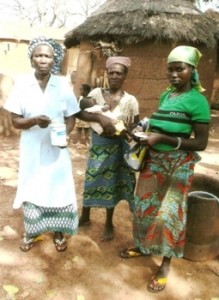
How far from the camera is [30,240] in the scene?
322 centimetres

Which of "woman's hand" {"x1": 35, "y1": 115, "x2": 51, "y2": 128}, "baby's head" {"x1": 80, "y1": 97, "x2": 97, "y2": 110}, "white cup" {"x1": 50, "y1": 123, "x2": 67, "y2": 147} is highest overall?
"baby's head" {"x1": 80, "y1": 97, "x2": 97, "y2": 110}

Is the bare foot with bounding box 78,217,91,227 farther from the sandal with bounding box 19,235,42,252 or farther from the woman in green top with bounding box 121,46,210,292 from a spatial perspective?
the woman in green top with bounding box 121,46,210,292

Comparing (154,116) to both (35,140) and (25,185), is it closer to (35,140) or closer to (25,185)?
(35,140)

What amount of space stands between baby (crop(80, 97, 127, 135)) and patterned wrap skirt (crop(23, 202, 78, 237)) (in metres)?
0.78

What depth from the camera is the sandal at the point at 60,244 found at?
3.20 metres

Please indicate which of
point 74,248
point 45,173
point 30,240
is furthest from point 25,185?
point 74,248

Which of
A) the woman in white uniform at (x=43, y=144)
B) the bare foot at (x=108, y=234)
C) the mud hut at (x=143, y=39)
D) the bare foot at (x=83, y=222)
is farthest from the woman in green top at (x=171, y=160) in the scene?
the mud hut at (x=143, y=39)

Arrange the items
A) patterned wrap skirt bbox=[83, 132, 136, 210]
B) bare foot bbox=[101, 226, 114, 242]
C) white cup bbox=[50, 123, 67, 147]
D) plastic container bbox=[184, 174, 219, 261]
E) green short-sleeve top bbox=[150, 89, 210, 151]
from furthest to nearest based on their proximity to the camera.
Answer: bare foot bbox=[101, 226, 114, 242]
patterned wrap skirt bbox=[83, 132, 136, 210]
plastic container bbox=[184, 174, 219, 261]
white cup bbox=[50, 123, 67, 147]
green short-sleeve top bbox=[150, 89, 210, 151]

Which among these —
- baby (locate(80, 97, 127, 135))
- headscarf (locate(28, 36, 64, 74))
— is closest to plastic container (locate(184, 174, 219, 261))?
baby (locate(80, 97, 127, 135))

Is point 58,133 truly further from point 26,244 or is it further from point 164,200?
point 26,244

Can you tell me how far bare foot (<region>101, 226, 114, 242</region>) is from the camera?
3438 millimetres

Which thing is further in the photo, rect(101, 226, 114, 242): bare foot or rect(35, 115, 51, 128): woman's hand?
rect(101, 226, 114, 242): bare foot

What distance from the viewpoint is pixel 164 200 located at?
8.70ft

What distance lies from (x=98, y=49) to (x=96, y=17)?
972 mm
